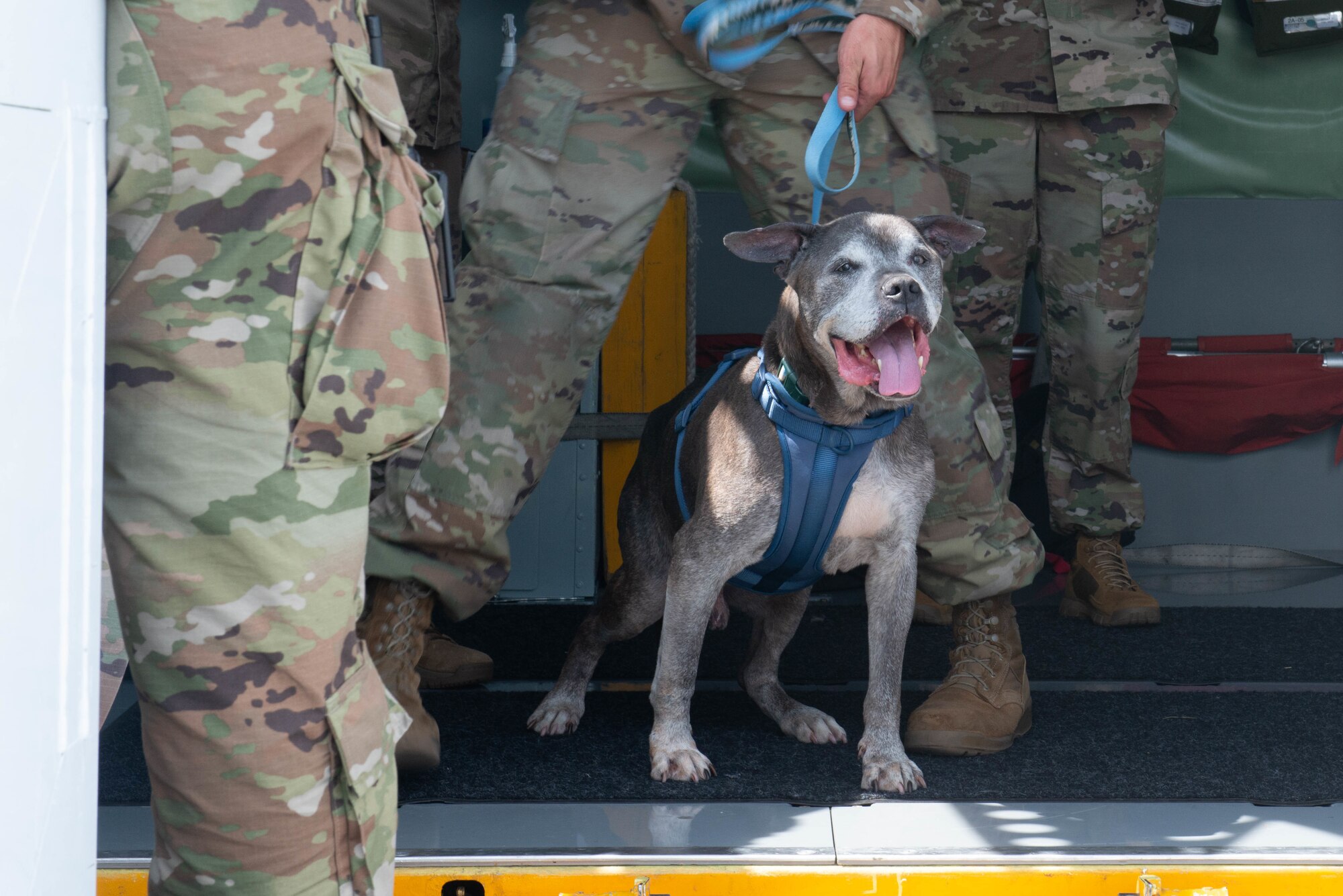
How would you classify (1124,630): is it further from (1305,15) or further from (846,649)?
(1305,15)

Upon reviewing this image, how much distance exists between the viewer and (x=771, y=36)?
2.31m

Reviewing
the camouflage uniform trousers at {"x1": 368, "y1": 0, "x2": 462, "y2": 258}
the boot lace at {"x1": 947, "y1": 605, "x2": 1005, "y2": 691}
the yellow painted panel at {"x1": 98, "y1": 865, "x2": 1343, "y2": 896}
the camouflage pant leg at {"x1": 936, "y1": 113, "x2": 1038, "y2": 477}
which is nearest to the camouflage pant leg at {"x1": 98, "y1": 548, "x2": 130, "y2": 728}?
the yellow painted panel at {"x1": 98, "y1": 865, "x2": 1343, "y2": 896}

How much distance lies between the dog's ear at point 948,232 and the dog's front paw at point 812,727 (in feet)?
2.93

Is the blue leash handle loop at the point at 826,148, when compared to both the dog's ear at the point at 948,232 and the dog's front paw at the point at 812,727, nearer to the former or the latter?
the dog's ear at the point at 948,232

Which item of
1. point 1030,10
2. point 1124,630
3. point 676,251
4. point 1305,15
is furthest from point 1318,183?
point 676,251

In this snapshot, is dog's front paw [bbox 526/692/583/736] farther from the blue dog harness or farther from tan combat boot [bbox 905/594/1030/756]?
tan combat boot [bbox 905/594/1030/756]

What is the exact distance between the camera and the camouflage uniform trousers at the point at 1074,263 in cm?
333

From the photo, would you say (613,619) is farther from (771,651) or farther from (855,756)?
(855,756)

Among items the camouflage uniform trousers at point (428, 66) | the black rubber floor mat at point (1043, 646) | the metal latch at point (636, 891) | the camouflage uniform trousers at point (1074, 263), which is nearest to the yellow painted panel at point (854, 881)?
the metal latch at point (636, 891)

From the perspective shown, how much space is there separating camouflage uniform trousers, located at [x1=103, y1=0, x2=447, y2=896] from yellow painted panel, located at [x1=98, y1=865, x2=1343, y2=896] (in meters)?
0.33

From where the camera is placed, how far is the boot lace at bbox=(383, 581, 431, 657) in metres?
2.24

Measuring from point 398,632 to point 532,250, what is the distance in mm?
696

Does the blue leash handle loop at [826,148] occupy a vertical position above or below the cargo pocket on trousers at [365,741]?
above

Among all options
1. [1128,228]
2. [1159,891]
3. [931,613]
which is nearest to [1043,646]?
[931,613]
